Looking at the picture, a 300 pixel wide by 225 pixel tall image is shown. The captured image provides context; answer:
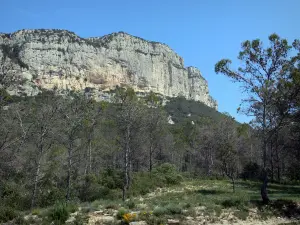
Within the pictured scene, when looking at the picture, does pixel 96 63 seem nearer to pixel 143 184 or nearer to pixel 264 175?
pixel 143 184

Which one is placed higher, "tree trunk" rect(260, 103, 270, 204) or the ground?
"tree trunk" rect(260, 103, 270, 204)

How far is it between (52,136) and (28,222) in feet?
33.3

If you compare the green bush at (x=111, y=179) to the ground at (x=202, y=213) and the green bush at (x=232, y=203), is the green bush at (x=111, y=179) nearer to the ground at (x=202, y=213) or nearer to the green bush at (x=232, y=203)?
the ground at (x=202, y=213)

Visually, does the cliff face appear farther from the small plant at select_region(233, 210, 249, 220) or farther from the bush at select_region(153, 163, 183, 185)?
the small plant at select_region(233, 210, 249, 220)

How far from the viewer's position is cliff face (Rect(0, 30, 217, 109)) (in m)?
126

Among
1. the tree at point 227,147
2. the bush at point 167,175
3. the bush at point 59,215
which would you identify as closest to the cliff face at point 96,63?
the tree at point 227,147

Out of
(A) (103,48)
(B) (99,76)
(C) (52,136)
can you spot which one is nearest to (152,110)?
(C) (52,136)

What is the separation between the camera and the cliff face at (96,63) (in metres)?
126

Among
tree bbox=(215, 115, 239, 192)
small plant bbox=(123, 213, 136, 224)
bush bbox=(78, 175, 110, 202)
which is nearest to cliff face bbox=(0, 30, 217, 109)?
tree bbox=(215, 115, 239, 192)

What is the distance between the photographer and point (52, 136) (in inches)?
841

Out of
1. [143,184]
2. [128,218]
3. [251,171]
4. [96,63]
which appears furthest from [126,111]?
[96,63]

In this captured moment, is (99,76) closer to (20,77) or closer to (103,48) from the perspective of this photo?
(103,48)

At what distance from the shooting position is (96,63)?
144 metres

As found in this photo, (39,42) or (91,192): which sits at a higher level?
(39,42)
